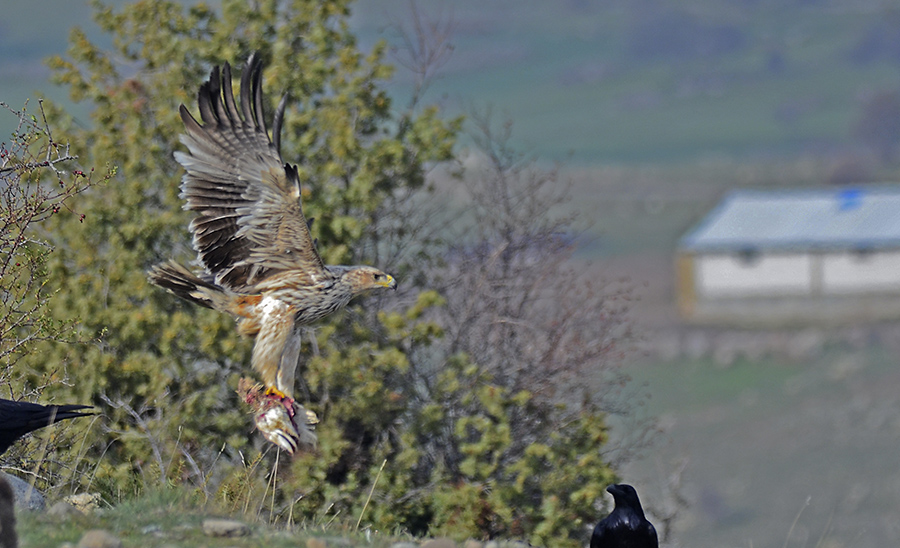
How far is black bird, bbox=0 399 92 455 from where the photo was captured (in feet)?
19.1

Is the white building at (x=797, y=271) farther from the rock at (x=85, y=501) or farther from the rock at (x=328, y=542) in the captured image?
the rock at (x=328, y=542)

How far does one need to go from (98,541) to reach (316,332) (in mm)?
6420

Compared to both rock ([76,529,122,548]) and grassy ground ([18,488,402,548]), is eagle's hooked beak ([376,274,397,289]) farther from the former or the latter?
rock ([76,529,122,548])

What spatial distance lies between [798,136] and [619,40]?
51.5 meters

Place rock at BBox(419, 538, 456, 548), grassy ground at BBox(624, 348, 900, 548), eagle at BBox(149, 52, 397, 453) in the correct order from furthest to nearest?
grassy ground at BBox(624, 348, 900, 548), eagle at BBox(149, 52, 397, 453), rock at BBox(419, 538, 456, 548)

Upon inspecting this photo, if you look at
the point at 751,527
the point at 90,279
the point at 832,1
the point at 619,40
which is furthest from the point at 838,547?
the point at 832,1

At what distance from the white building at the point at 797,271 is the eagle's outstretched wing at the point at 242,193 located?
53166mm

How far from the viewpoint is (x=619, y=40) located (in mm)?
153000

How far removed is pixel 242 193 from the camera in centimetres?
617

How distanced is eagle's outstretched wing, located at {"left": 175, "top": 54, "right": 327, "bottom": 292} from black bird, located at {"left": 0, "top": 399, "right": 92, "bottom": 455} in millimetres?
1083

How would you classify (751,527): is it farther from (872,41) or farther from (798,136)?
(872,41)

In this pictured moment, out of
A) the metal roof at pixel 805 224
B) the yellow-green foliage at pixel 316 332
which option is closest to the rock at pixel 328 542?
the yellow-green foliage at pixel 316 332

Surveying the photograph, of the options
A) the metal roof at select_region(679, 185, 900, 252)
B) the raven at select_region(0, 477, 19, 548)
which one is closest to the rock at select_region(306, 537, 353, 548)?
the raven at select_region(0, 477, 19, 548)

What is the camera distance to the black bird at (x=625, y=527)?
6500 mm
